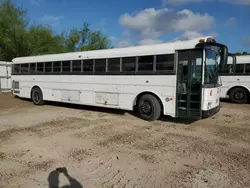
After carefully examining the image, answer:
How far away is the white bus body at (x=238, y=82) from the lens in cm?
1162

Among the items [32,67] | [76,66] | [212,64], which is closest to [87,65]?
[76,66]

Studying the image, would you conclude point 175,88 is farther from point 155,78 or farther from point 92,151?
point 92,151

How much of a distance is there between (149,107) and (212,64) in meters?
2.35

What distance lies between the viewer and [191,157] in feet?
14.8

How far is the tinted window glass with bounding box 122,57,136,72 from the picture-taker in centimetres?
771

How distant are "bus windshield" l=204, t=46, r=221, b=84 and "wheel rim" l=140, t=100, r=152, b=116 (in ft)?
6.47

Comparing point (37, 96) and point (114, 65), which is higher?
point (114, 65)

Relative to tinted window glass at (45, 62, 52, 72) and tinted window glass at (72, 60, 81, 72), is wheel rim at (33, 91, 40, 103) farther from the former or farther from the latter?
tinted window glass at (72, 60, 81, 72)

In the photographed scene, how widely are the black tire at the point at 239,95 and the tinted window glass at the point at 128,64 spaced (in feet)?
23.0

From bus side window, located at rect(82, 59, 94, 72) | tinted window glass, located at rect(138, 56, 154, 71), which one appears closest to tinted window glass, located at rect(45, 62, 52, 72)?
bus side window, located at rect(82, 59, 94, 72)

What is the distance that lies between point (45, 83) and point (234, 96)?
381 inches

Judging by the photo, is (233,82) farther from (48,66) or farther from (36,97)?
(36,97)

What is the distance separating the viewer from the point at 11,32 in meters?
19.0

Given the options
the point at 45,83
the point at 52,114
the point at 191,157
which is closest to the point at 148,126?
the point at 191,157
